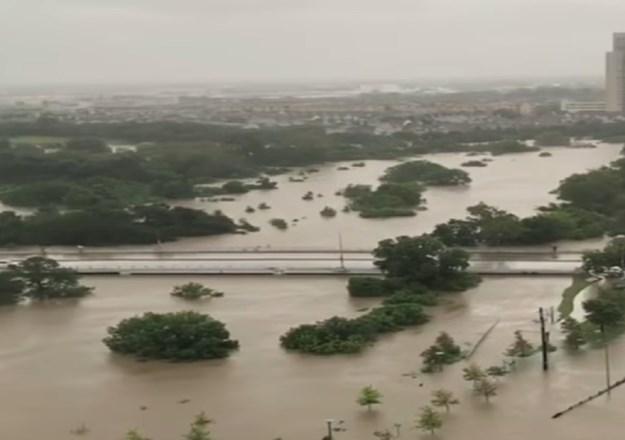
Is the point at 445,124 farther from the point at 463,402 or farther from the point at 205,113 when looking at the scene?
the point at 463,402

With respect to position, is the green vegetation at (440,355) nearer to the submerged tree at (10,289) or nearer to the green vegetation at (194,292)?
the green vegetation at (194,292)

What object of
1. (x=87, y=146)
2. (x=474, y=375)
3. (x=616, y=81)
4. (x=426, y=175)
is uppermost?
(x=616, y=81)

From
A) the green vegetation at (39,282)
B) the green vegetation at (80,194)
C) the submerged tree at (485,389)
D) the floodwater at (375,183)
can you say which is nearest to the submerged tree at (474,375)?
the submerged tree at (485,389)

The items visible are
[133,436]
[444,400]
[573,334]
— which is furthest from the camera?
[573,334]

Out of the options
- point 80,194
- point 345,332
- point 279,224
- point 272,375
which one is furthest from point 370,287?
point 80,194

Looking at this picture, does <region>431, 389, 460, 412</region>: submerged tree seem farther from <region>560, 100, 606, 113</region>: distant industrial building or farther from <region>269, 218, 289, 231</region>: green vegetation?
<region>560, 100, 606, 113</region>: distant industrial building

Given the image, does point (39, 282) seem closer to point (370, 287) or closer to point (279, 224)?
point (370, 287)

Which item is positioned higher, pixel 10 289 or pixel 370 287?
pixel 10 289
